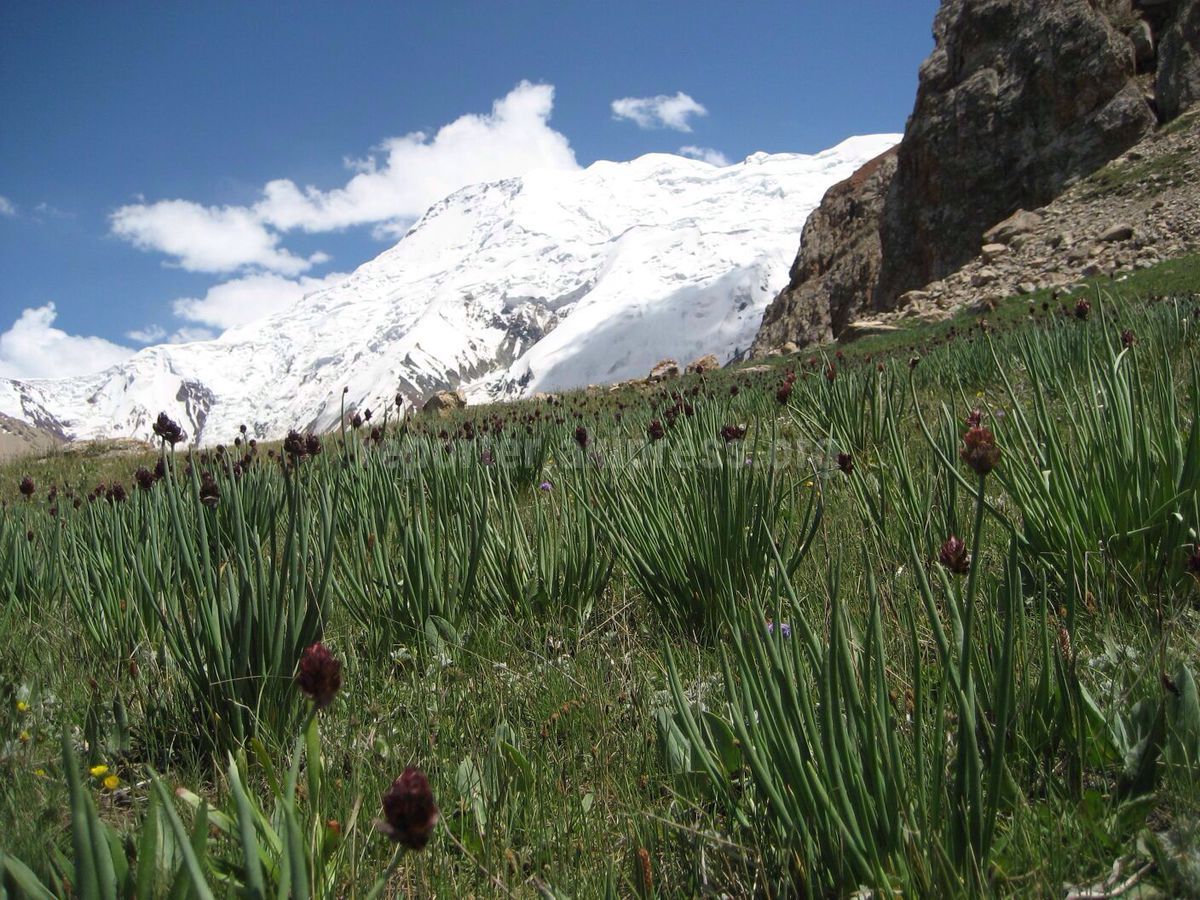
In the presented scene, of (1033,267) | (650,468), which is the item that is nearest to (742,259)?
(1033,267)

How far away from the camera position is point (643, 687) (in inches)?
67.9

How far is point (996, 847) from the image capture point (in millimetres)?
1049

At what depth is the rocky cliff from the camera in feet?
73.3

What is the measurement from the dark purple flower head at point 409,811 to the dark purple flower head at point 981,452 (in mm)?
771

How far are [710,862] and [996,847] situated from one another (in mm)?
399

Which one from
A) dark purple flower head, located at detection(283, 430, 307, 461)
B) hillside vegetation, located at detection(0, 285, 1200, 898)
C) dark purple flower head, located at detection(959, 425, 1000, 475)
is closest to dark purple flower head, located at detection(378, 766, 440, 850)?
hillside vegetation, located at detection(0, 285, 1200, 898)

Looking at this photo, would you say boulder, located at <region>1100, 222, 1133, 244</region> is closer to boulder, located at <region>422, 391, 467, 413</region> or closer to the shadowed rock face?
the shadowed rock face

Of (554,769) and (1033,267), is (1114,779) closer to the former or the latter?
(554,769)

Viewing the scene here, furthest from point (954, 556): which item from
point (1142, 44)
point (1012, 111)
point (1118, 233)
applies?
point (1142, 44)

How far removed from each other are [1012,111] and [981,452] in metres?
29.9

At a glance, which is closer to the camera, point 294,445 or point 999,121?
point 294,445

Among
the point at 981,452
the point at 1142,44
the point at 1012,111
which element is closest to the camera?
the point at 981,452

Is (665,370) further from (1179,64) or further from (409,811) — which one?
(409,811)

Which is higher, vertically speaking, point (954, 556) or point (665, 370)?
point (665, 370)
